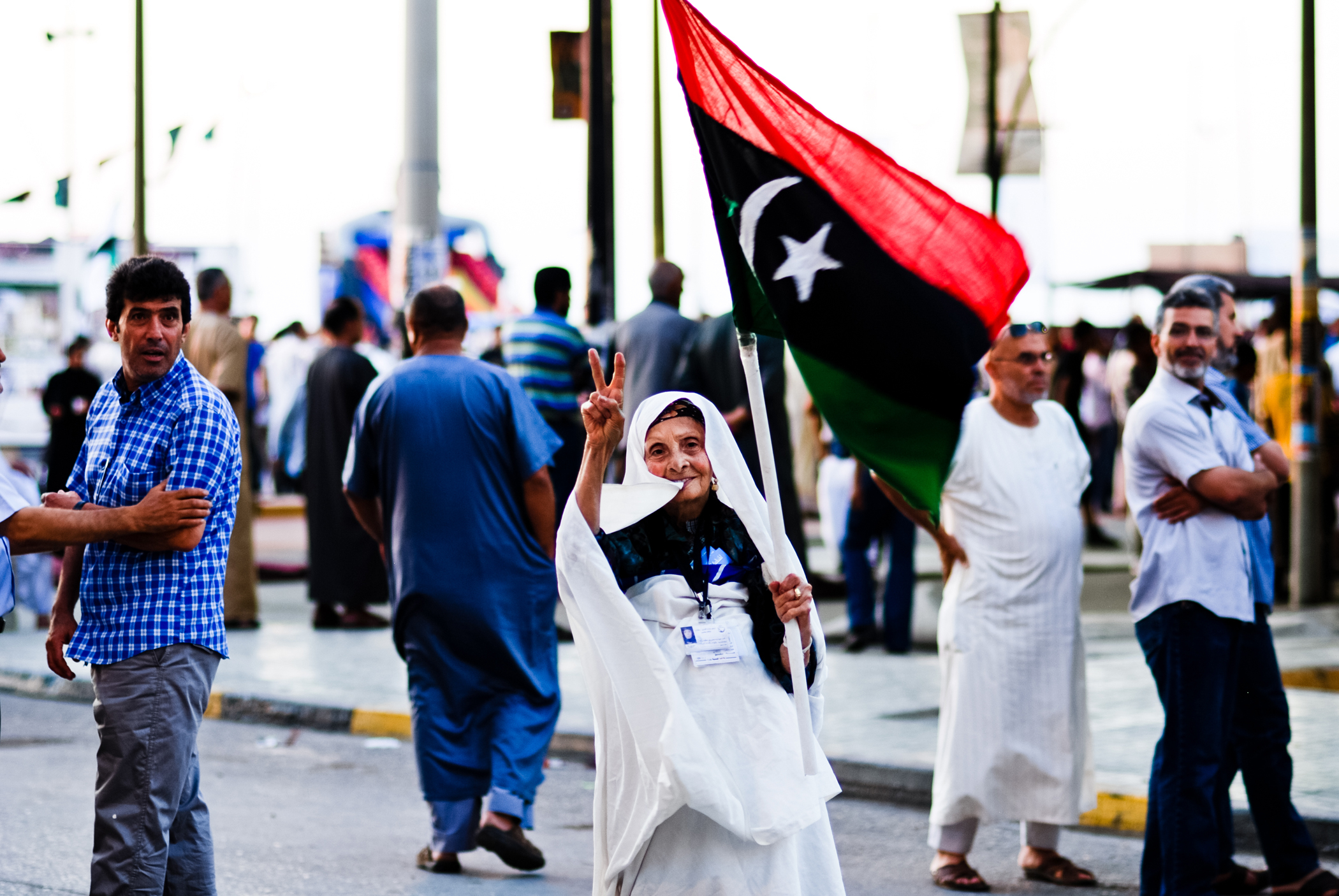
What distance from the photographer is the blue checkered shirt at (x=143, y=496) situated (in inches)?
185

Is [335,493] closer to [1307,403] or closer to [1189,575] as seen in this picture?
[1307,403]

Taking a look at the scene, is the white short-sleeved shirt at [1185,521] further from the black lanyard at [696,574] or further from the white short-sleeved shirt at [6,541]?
the white short-sleeved shirt at [6,541]

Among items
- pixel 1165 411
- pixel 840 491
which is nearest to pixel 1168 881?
pixel 1165 411

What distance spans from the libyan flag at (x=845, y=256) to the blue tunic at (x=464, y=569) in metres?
2.33

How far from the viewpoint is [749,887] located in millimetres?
4316

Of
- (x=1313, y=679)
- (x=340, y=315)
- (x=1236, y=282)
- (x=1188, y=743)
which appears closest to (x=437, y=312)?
(x=1188, y=743)

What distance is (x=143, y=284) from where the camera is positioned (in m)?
4.85

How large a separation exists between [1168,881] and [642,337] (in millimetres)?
5131

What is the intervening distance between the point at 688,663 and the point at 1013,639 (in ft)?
7.68

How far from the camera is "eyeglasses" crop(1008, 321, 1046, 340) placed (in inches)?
259

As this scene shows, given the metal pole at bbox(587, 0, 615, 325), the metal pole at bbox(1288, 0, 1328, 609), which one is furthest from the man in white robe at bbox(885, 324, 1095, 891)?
the metal pole at bbox(1288, 0, 1328, 609)

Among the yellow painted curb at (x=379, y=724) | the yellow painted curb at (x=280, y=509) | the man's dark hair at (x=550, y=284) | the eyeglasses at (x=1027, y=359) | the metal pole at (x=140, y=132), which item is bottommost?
the yellow painted curb at (x=280, y=509)

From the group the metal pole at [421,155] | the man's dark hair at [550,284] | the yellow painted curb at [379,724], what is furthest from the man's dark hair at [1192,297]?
the metal pole at [421,155]

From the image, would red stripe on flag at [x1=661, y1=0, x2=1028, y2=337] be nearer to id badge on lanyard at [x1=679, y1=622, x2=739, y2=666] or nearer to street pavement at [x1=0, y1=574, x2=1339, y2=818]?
id badge on lanyard at [x1=679, y1=622, x2=739, y2=666]
